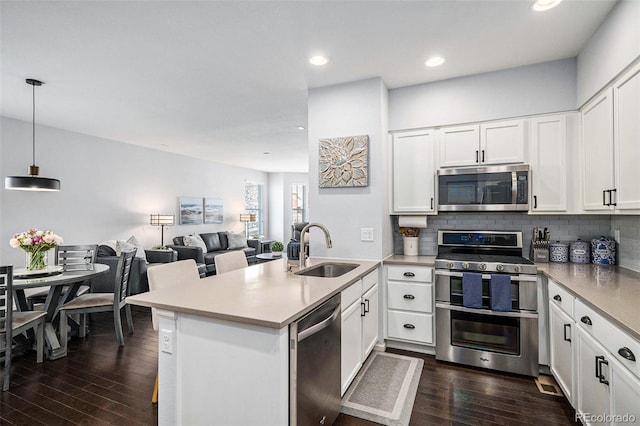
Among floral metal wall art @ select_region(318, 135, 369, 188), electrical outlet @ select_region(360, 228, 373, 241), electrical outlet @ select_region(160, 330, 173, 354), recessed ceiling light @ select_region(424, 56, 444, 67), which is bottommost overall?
electrical outlet @ select_region(160, 330, 173, 354)

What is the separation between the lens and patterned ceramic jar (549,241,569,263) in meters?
2.83

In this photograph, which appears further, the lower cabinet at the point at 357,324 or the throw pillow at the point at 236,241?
the throw pillow at the point at 236,241

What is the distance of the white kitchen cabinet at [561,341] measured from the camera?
6.63 ft

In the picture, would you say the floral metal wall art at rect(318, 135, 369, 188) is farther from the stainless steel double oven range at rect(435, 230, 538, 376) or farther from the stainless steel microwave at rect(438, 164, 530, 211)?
the stainless steel double oven range at rect(435, 230, 538, 376)

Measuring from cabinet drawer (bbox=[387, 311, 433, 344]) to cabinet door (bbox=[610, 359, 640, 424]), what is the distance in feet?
5.01

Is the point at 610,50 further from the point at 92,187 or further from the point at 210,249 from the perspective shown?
the point at 210,249

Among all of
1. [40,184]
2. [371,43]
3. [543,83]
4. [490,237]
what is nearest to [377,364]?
[490,237]

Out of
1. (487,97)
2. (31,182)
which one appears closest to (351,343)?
(487,97)

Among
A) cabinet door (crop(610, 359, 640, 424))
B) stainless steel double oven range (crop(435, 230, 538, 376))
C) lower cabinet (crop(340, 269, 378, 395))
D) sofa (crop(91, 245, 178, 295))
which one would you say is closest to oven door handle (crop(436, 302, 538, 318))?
stainless steel double oven range (crop(435, 230, 538, 376))

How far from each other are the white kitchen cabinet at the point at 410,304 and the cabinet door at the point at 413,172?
67 centimetres

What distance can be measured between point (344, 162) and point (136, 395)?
2615 mm

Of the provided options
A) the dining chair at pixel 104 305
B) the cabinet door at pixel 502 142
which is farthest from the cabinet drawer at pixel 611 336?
the dining chair at pixel 104 305

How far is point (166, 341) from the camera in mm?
1630

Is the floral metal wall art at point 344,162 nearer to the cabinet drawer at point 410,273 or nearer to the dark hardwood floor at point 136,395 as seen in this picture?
the cabinet drawer at point 410,273
